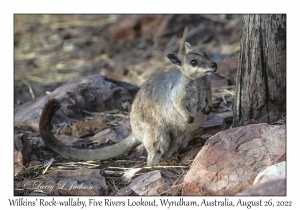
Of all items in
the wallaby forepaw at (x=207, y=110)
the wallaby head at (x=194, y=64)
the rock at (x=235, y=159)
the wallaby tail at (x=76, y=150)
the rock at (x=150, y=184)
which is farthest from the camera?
the wallaby tail at (x=76, y=150)

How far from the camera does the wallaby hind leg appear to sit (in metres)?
6.39

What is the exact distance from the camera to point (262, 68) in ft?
21.1

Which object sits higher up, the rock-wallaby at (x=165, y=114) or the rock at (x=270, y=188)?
the rock-wallaby at (x=165, y=114)

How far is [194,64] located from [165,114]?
2.27ft

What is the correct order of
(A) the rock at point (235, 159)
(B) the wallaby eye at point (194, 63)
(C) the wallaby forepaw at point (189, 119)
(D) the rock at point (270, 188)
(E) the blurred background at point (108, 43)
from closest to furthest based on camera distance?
(D) the rock at point (270, 188)
(A) the rock at point (235, 159)
(B) the wallaby eye at point (194, 63)
(C) the wallaby forepaw at point (189, 119)
(E) the blurred background at point (108, 43)

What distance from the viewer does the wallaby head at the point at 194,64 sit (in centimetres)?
599

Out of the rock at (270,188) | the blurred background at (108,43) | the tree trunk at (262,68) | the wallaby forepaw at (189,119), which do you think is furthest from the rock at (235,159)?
the blurred background at (108,43)

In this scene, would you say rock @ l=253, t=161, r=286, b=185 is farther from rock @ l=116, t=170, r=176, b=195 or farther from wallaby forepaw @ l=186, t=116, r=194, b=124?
wallaby forepaw @ l=186, t=116, r=194, b=124

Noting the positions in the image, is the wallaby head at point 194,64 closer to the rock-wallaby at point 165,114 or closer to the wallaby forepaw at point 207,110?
the rock-wallaby at point 165,114

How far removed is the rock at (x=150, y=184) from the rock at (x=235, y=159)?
0.94 feet

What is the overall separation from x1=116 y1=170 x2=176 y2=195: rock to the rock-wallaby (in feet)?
2.00

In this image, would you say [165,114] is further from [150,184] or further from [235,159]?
[235,159]

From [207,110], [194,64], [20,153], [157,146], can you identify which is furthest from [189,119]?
[20,153]

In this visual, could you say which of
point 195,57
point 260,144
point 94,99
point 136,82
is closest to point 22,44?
point 136,82
